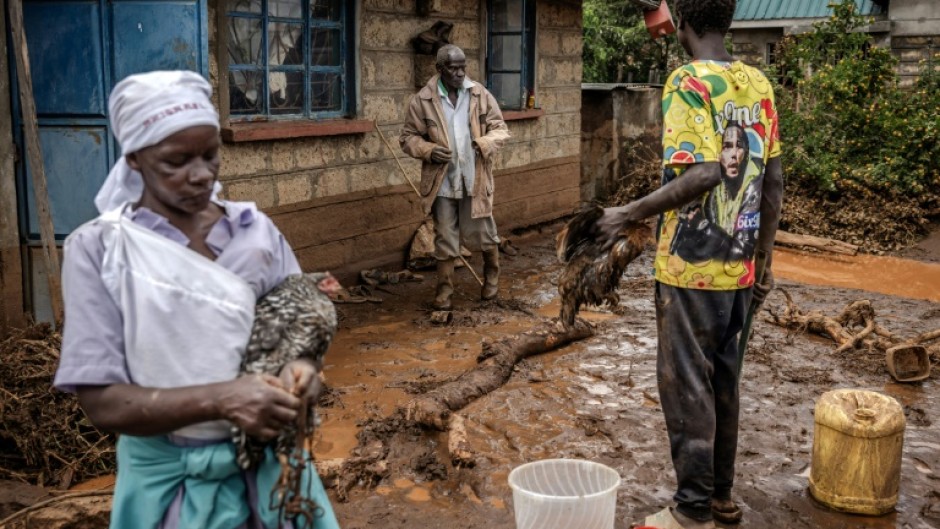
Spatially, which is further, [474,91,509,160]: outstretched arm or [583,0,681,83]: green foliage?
[583,0,681,83]: green foliage

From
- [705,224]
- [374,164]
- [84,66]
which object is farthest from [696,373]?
[374,164]

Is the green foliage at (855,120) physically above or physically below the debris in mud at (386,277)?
above

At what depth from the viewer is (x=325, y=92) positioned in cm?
861

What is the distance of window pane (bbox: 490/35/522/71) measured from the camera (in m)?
11.0

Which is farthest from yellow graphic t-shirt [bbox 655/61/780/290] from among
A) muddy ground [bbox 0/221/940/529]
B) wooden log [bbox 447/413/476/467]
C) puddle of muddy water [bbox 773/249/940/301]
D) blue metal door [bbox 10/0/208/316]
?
puddle of muddy water [bbox 773/249/940/301]

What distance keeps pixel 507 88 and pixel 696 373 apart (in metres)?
7.96

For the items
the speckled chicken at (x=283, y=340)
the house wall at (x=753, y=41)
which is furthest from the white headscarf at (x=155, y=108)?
the house wall at (x=753, y=41)

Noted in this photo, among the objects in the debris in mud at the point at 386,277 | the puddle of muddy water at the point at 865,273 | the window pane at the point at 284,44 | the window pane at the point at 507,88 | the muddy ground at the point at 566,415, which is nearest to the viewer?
the muddy ground at the point at 566,415

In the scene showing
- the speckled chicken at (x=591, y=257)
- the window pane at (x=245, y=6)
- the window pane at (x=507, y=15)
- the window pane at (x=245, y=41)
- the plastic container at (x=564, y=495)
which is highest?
the window pane at (x=507, y=15)

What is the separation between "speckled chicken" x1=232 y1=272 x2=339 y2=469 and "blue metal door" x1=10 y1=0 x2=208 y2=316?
4.15 metres

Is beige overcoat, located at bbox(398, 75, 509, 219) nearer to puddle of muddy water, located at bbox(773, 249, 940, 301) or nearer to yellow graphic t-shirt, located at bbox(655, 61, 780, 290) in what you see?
puddle of muddy water, located at bbox(773, 249, 940, 301)

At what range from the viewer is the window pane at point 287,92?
8.12 meters

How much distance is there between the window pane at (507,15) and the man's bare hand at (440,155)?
349cm

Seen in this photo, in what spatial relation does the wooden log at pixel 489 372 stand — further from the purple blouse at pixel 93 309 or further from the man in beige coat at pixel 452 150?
the purple blouse at pixel 93 309
